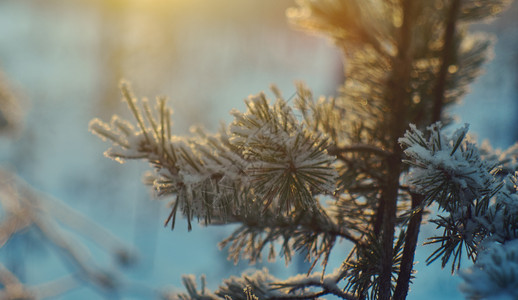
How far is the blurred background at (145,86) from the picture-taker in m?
10.5

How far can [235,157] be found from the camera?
0.71m

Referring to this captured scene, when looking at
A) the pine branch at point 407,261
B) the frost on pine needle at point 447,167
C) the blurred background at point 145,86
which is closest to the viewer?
the frost on pine needle at point 447,167

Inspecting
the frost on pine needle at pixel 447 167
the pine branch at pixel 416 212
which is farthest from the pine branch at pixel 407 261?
the frost on pine needle at pixel 447 167

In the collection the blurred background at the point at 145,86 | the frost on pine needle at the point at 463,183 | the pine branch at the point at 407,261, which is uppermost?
the blurred background at the point at 145,86

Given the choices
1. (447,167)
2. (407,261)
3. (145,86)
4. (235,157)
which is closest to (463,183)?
(447,167)

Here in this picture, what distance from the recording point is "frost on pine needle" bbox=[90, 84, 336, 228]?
2.15ft

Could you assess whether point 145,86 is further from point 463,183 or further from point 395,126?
point 463,183

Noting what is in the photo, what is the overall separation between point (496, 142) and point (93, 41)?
15462 mm

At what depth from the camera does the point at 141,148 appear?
714mm

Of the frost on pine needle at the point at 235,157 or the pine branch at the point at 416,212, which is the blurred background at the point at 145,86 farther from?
the frost on pine needle at the point at 235,157

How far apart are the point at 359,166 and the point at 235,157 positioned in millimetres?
455

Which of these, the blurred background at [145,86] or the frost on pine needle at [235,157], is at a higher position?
the blurred background at [145,86]

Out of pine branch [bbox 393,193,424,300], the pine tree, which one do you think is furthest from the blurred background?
pine branch [bbox 393,193,424,300]

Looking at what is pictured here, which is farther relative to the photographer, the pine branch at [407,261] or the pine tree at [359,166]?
the pine branch at [407,261]
